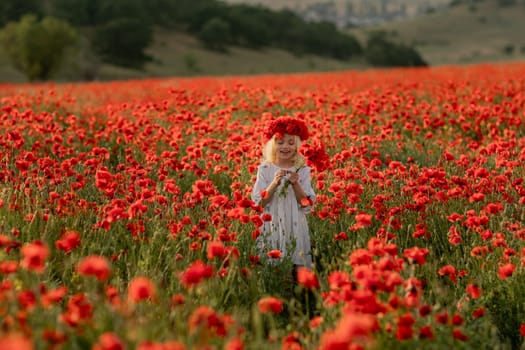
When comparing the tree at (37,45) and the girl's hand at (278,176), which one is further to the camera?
the tree at (37,45)

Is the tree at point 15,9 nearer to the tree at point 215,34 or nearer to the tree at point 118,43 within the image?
the tree at point 118,43

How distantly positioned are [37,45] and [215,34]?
34.5m

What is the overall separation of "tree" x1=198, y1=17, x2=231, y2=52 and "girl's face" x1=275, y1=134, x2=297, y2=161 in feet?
199

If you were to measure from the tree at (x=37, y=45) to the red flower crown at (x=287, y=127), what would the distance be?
99.2 ft

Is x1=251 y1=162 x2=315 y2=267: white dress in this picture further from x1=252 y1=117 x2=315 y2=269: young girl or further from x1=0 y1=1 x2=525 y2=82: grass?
x1=0 y1=1 x2=525 y2=82: grass

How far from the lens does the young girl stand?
4680 millimetres

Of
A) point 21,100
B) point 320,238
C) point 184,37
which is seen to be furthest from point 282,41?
point 320,238

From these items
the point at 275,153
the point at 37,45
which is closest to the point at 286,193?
the point at 275,153

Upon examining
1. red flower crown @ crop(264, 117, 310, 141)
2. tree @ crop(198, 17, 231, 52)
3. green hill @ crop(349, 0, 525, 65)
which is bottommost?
red flower crown @ crop(264, 117, 310, 141)

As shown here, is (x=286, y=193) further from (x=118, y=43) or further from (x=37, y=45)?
(x=118, y=43)

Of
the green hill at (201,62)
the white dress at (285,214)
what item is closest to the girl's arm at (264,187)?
the white dress at (285,214)

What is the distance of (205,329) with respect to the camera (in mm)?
2660

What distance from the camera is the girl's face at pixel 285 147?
475 centimetres

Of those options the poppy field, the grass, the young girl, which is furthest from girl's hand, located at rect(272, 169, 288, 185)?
the grass
